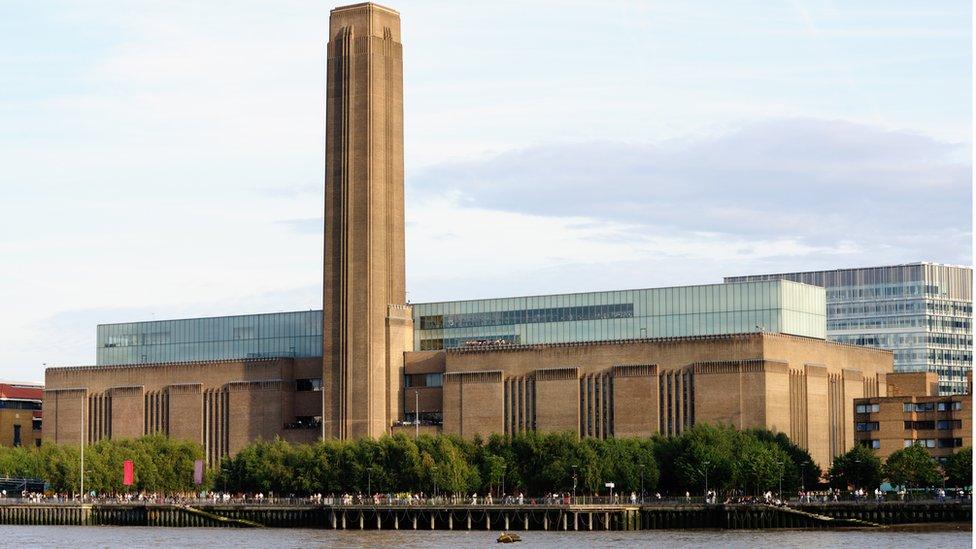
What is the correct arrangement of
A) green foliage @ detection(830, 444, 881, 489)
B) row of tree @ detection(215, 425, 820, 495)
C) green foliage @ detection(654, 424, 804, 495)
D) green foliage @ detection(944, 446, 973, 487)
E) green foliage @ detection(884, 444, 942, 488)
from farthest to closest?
green foliage @ detection(830, 444, 881, 489)
green foliage @ detection(884, 444, 942, 488)
green foliage @ detection(944, 446, 973, 487)
row of tree @ detection(215, 425, 820, 495)
green foliage @ detection(654, 424, 804, 495)

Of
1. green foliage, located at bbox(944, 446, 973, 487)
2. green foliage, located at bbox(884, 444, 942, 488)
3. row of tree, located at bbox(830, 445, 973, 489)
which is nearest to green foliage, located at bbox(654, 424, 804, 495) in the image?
row of tree, located at bbox(830, 445, 973, 489)

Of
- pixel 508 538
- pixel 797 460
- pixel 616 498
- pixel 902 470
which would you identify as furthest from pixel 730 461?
pixel 508 538

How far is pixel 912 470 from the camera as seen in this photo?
611 feet

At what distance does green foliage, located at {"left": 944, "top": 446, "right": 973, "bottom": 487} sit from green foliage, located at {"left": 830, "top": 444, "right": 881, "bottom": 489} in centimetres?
719

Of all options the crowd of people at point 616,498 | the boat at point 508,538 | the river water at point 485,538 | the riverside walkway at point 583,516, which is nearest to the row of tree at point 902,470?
the crowd of people at point 616,498

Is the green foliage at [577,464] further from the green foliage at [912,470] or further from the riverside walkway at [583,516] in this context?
the green foliage at [912,470]

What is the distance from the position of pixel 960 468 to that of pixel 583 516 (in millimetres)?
39829

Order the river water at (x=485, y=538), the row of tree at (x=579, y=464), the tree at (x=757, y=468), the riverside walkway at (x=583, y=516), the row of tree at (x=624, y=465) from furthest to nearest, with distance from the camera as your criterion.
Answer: the row of tree at (x=624, y=465)
the row of tree at (x=579, y=464)
the tree at (x=757, y=468)
the riverside walkway at (x=583, y=516)
the river water at (x=485, y=538)

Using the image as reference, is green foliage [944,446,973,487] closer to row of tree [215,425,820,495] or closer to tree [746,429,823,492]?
tree [746,429,823,492]

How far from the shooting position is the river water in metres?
144

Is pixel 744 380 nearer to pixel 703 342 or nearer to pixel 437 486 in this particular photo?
pixel 703 342

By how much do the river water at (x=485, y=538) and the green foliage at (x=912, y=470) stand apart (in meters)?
19.7

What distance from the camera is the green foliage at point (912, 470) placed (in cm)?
18638

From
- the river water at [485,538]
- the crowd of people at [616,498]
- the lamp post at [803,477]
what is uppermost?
the lamp post at [803,477]
